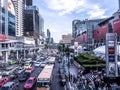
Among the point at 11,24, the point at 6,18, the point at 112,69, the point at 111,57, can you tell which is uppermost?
the point at 6,18

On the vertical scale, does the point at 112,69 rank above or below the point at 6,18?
below

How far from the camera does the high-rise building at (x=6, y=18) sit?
95369 mm

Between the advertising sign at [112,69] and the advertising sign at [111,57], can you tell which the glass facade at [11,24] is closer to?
the advertising sign at [111,57]

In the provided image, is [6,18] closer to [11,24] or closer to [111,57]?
[11,24]

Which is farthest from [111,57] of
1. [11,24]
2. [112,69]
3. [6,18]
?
[11,24]

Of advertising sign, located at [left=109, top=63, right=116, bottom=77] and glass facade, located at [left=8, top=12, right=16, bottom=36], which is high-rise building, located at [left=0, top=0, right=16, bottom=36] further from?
advertising sign, located at [left=109, top=63, right=116, bottom=77]

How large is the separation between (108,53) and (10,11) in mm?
85192

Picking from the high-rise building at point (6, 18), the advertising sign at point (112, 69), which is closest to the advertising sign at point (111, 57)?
the advertising sign at point (112, 69)

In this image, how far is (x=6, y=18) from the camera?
330 feet

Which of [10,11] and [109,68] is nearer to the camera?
[109,68]

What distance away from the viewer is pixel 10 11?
106562 millimetres

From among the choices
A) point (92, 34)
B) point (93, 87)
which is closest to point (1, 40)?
point (92, 34)

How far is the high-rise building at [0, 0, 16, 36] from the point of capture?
95369 millimetres

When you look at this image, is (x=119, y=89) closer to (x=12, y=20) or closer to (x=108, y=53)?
(x=108, y=53)
